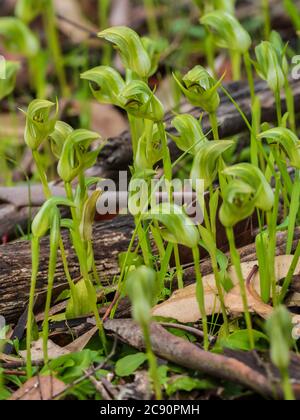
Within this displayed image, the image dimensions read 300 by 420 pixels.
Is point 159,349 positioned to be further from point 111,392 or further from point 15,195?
point 15,195

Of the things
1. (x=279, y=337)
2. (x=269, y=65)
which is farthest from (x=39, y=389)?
(x=269, y=65)

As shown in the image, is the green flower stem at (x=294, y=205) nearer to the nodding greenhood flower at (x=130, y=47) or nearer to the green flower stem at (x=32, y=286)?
the nodding greenhood flower at (x=130, y=47)

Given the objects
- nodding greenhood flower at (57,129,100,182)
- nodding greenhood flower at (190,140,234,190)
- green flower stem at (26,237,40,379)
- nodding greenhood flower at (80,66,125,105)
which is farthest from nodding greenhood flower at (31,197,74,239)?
nodding greenhood flower at (80,66,125,105)

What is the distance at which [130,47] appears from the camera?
5.23 feet

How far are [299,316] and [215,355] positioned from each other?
0.95 ft

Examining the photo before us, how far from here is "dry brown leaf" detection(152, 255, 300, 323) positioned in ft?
4.84

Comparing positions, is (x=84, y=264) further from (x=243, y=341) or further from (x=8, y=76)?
(x=8, y=76)

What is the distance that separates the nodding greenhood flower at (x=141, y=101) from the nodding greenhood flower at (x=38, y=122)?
14cm

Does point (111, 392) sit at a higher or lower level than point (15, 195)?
lower

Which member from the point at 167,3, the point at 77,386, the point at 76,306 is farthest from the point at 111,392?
the point at 167,3

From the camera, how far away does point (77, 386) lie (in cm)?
131

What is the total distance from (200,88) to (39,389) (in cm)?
62

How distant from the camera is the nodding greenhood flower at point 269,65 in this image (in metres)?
1.64

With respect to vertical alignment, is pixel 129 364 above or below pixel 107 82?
below
